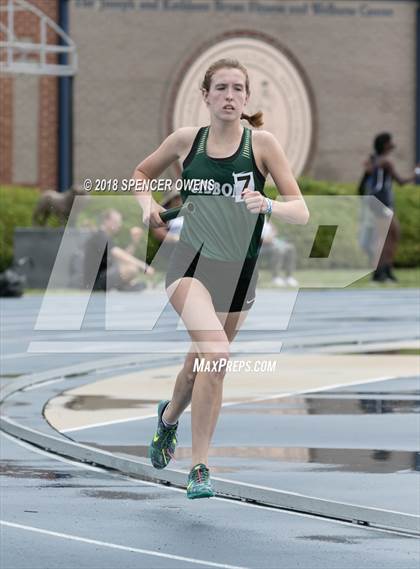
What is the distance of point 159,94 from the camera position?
34.8 metres

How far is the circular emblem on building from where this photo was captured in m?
35.2

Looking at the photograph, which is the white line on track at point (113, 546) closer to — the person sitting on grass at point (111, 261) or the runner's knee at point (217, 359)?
the runner's knee at point (217, 359)

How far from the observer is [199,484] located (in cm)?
824

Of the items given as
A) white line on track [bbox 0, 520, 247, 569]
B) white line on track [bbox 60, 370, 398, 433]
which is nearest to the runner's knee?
white line on track [bbox 0, 520, 247, 569]

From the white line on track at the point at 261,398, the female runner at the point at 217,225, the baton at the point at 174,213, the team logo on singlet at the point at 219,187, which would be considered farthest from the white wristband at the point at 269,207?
the white line on track at the point at 261,398

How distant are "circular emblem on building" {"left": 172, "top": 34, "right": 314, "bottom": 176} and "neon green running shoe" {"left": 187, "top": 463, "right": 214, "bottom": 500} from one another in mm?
27022

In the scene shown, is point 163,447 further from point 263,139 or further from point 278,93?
point 278,93

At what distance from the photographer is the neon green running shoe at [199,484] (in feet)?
26.9

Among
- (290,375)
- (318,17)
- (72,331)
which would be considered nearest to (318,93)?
(318,17)

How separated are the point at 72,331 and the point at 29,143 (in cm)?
1440

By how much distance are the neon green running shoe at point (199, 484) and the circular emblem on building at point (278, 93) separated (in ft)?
88.7

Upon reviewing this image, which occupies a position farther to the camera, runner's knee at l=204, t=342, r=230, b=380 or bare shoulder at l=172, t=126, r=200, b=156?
bare shoulder at l=172, t=126, r=200, b=156

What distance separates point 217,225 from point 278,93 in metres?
27.3

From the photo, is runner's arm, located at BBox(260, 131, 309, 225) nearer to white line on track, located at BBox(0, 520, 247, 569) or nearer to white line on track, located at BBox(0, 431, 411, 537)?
white line on track, located at BBox(0, 431, 411, 537)
